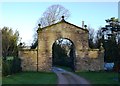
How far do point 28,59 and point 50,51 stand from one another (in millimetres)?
3322

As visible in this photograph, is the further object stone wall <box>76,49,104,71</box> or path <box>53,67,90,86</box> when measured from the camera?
stone wall <box>76,49,104,71</box>

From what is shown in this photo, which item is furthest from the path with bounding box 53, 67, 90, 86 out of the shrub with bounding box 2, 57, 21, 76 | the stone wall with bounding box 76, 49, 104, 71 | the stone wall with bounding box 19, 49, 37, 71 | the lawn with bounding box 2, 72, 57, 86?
the stone wall with bounding box 19, 49, 37, 71

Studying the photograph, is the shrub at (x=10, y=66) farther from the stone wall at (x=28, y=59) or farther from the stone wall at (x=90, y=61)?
the stone wall at (x=90, y=61)

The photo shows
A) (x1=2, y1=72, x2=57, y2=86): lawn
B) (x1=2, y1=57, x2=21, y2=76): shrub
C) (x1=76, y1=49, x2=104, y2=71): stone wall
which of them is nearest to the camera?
(x1=2, y1=72, x2=57, y2=86): lawn

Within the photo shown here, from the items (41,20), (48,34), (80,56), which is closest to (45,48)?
(48,34)

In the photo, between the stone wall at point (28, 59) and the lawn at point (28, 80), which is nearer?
the lawn at point (28, 80)

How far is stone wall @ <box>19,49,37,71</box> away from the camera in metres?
42.4

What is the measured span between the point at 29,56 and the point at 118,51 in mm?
15484

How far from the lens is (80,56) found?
42750mm

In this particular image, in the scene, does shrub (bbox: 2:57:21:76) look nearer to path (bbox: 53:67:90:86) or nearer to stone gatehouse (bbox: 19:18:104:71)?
stone gatehouse (bbox: 19:18:104:71)

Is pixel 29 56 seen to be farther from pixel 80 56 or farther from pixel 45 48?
pixel 80 56

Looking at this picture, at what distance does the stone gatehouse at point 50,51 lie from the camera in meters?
42.6

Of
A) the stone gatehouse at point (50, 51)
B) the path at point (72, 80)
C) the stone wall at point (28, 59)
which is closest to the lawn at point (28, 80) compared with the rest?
the path at point (72, 80)

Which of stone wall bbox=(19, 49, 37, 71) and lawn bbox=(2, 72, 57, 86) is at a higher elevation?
stone wall bbox=(19, 49, 37, 71)
